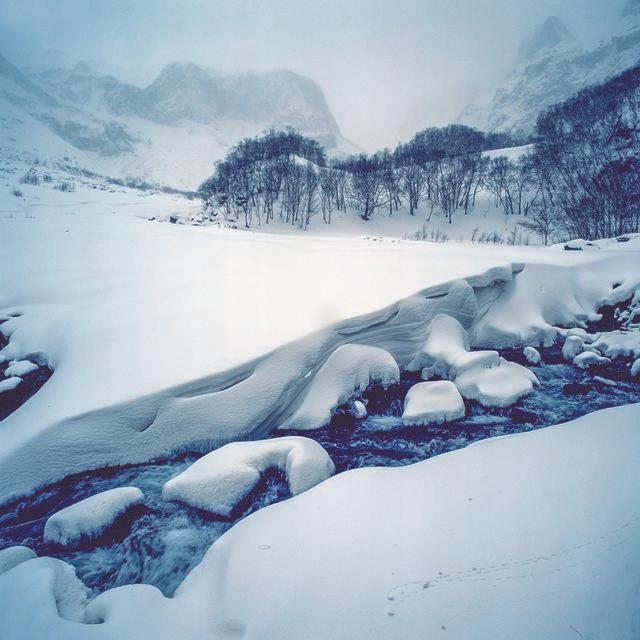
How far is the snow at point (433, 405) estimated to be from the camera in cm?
391

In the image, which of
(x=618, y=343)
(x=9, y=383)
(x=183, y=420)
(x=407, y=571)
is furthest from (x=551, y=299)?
(x=9, y=383)

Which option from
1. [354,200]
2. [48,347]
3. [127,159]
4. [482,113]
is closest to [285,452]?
[48,347]

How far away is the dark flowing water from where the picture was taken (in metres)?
2.44

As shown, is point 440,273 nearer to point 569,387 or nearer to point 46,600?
point 569,387

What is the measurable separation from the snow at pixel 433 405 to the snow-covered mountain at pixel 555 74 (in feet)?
358

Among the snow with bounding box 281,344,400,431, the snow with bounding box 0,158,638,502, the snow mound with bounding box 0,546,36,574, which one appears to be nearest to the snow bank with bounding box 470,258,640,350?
the snow with bounding box 0,158,638,502

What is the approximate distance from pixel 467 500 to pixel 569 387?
3.07m

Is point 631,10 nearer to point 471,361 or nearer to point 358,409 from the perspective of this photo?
point 471,361

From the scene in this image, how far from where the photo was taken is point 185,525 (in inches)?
106

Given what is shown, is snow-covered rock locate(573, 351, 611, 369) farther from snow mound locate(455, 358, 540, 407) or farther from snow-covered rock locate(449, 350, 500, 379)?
snow-covered rock locate(449, 350, 500, 379)

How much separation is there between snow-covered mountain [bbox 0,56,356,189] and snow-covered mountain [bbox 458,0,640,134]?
5430cm

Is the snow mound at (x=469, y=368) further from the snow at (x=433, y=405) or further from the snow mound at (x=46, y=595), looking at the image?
the snow mound at (x=46, y=595)

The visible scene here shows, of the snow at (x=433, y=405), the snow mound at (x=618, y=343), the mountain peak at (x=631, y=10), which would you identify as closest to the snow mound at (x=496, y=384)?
the snow at (x=433, y=405)

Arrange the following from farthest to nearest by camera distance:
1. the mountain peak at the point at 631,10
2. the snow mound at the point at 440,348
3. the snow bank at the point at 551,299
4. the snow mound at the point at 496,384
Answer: the mountain peak at the point at 631,10
the snow bank at the point at 551,299
the snow mound at the point at 440,348
the snow mound at the point at 496,384
